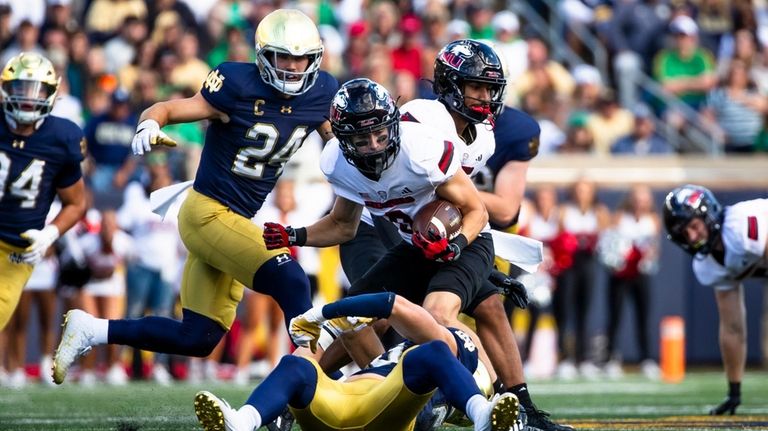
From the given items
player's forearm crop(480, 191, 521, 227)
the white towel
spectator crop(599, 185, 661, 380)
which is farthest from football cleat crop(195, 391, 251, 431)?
spectator crop(599, 185, 661, 380)

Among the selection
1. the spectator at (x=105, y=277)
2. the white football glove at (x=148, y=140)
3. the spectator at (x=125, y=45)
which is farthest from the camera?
the spectator at (x=125, y=45)

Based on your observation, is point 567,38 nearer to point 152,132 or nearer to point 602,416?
point 602,416

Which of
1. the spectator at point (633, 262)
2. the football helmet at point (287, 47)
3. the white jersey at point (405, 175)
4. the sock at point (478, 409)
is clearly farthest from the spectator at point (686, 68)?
the sock at point (478, 409)

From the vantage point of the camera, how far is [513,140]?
6.97 meters

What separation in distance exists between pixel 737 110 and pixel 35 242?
8535 millimetres

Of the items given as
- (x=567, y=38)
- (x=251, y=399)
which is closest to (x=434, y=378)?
(x=251, y=399)

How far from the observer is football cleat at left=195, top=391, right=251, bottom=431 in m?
4.34

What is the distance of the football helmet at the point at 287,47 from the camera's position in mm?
6129

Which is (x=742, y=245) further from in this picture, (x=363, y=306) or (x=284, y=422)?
(x=363, y=306)

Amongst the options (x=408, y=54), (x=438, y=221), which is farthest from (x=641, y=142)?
(x=438, y=221)

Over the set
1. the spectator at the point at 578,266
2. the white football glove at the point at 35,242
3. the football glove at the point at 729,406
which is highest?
the white football glove at the point at 35,242

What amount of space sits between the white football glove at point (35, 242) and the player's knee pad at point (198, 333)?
1.11m

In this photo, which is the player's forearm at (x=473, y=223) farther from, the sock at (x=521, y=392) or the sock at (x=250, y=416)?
the sock at (x=250, y=416)

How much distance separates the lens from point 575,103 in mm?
13578
